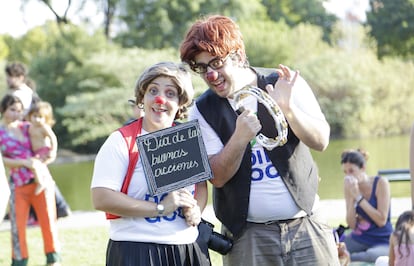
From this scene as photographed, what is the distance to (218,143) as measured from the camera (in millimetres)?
2762

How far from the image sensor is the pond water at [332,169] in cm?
1162

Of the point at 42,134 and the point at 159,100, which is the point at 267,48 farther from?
the point at 159,100

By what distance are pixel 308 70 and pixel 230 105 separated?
24.8 m

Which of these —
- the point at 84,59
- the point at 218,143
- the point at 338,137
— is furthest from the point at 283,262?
the point at 84,59

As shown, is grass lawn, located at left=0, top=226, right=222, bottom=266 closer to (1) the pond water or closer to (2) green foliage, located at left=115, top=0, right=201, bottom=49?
(1) the pond water

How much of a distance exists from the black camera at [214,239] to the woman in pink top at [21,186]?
305cm

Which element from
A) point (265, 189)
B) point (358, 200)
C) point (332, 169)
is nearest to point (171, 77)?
point (265, 189)

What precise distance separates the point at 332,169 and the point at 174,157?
13.0 metres

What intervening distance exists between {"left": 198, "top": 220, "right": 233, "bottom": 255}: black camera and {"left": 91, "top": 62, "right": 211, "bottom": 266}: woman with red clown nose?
51 mm

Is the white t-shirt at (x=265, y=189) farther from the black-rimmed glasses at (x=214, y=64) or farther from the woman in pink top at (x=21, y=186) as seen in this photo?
the woman in pink top at (x=21, y=186)

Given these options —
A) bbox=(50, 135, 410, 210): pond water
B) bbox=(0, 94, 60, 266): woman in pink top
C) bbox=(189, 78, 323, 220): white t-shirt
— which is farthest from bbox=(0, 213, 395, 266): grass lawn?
bbox=(50, 135, 410, 210): pond water

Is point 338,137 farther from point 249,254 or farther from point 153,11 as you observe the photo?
point 249,254

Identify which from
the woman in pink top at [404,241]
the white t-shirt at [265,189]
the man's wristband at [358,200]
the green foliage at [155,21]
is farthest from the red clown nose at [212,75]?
the green foliage at [155,21]

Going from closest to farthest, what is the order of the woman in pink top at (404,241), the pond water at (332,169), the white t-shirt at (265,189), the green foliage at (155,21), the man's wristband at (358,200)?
the white t-shirt at (265,189) → the woman in pink top at (404,241) → the man's wristband at (358,200) → the pond water at (332,169) → the green foliage at (155,21)
